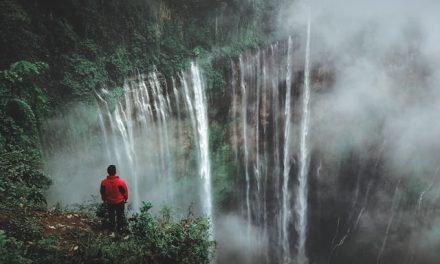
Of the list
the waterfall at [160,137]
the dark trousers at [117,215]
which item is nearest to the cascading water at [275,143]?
the waterfall at [160,137]

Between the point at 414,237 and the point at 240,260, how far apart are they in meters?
7.66

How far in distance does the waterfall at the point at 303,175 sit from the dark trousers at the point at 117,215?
1161 cm

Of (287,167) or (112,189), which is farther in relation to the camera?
(287,167)

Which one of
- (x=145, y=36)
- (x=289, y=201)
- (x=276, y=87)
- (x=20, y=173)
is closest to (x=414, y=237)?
(x=289, y=201)

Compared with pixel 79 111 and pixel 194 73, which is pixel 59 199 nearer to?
pixel 79 111

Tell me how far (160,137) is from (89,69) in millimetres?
3232

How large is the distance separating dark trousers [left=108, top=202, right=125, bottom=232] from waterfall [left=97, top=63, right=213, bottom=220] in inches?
248

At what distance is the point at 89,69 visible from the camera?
10.9m

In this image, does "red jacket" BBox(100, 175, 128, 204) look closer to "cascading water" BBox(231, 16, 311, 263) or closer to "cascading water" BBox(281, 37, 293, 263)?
"cascading water" BBox(231, 16, 311, 263)

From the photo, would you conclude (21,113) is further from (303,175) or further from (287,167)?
(303,175)

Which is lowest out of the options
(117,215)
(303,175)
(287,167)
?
(303,175)

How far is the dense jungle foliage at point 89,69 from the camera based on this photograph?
16.2 ft

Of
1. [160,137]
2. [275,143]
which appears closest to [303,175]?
[275,143]

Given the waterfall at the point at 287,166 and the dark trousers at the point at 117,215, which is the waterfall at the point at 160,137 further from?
the dark trousers at the point at 117,215
